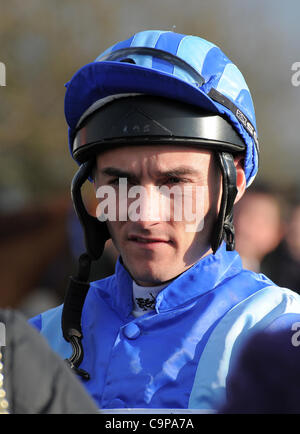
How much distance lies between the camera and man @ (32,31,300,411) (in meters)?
2.12

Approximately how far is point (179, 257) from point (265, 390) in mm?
1387

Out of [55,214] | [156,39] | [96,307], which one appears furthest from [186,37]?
[55,214]

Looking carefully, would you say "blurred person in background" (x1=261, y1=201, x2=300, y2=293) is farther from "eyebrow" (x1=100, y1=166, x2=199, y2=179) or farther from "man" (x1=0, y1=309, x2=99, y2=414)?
"man" (x1=0, y1=309, x2=99, y2=414)

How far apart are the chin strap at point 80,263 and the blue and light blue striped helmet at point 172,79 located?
0.26 metres

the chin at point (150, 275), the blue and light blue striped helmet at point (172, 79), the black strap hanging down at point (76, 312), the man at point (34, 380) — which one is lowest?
the black strap hanging down at point (76, 312)

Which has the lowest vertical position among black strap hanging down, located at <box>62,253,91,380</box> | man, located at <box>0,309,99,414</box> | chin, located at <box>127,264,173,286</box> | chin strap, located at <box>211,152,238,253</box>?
black strap hanging down, located at <box>62,253,91,380</box>

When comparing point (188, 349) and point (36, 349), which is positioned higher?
point (36, 349)

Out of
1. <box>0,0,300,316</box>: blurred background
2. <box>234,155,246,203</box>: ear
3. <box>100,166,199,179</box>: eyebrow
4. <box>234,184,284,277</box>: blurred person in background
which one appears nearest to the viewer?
<box>100,166,199,179</box>: eyebrow

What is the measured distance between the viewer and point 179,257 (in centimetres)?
229

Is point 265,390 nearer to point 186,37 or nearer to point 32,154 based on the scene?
point 186,37

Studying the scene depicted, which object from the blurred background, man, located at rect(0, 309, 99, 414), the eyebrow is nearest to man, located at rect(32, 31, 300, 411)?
the eyebrow

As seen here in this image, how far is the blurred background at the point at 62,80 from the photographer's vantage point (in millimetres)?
7309

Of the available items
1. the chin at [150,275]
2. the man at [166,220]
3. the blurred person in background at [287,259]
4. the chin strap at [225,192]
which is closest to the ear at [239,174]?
the man at [166,220]

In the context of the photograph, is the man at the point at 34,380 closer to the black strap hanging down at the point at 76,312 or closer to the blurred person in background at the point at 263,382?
the blurred person in background at the point at 263,382
